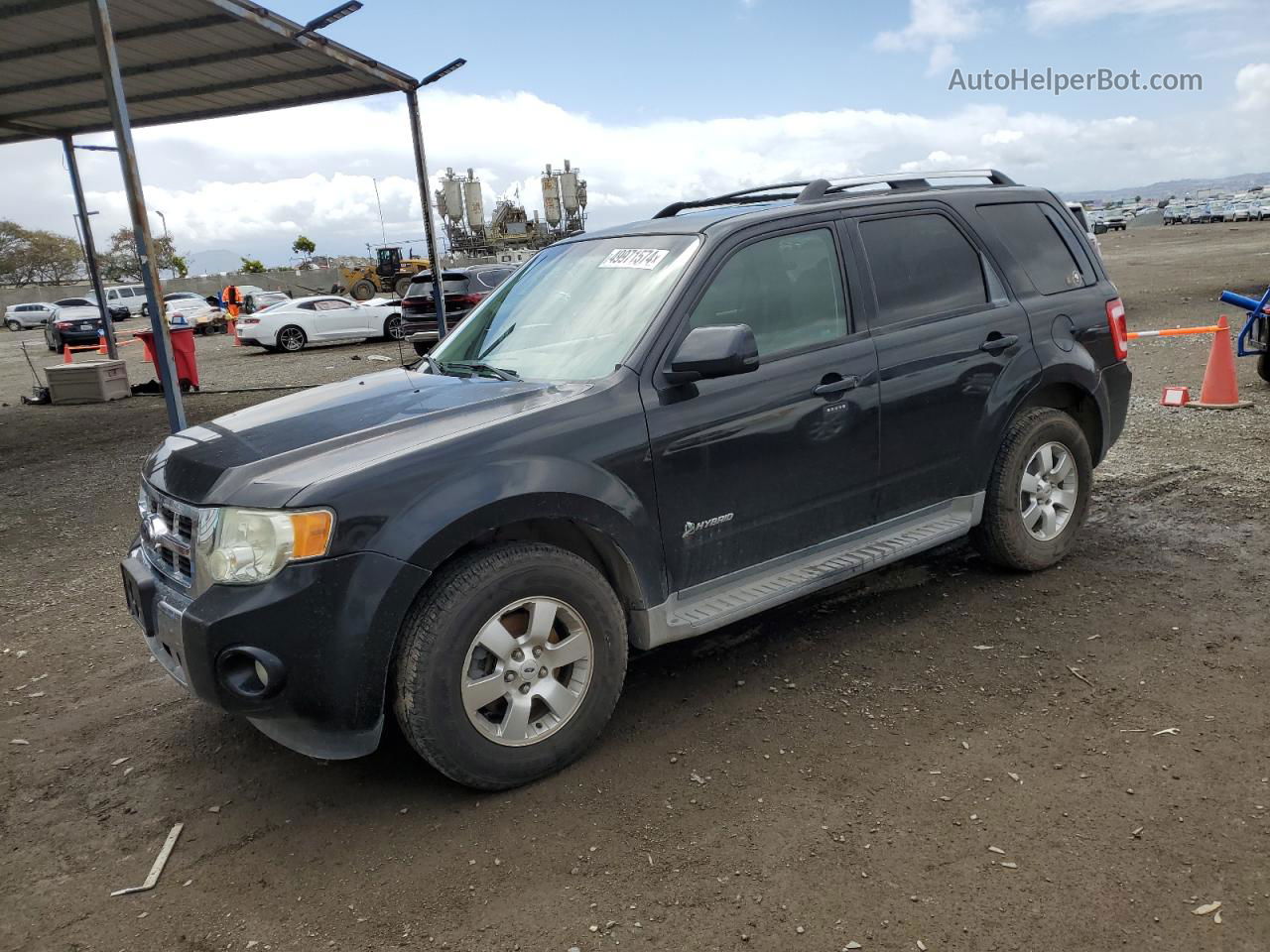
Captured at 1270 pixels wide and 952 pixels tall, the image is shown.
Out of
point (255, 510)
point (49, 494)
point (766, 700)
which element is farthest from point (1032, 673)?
point (49, 494)

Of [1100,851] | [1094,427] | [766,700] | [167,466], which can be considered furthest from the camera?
[1094,427]

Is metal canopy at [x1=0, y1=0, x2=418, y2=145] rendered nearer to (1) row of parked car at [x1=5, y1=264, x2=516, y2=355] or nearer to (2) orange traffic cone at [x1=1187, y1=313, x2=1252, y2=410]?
(1) row of parked car at [x1=5, y1=264, x2=516, y2=355]

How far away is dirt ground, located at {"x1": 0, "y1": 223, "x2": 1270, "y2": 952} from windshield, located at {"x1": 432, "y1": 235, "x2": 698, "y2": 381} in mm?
1402

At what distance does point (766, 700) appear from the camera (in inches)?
149

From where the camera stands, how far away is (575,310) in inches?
155

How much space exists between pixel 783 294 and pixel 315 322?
72.3 feet

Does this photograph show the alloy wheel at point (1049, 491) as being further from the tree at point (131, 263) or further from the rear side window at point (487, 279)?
the tree at point (131, 263)

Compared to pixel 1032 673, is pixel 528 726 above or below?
above

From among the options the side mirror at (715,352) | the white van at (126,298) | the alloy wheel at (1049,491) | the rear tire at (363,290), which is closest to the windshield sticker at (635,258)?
the side mirror at (715,352)

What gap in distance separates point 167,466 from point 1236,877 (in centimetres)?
358

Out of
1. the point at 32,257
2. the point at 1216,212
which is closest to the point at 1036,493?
the point at 1216,212

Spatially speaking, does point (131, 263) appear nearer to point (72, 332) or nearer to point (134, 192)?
point (72, 332)

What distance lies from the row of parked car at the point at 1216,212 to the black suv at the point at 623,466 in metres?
73.3

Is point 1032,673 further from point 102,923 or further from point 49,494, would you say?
point 49,494
